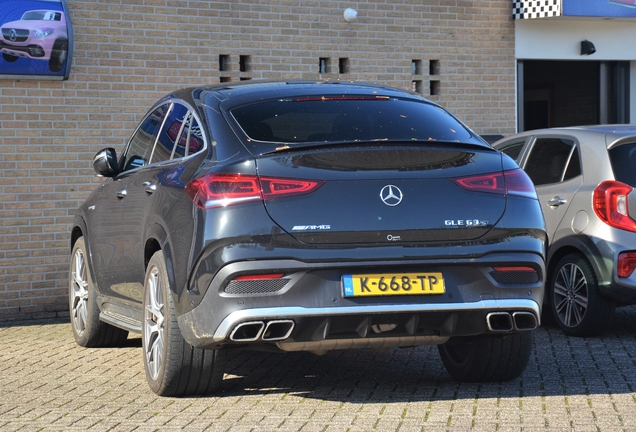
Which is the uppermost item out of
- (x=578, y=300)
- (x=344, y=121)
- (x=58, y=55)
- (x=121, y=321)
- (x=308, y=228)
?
(x=58, y=55)

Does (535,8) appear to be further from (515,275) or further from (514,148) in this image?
(515,275)

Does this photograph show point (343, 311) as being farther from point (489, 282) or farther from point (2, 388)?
point (2, 388)

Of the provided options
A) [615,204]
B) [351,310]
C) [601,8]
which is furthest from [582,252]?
[601,8]

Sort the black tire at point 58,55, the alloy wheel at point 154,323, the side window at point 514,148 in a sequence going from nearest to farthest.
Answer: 1. the alloy wheel at point 154,323
2. the side window at point 514,148
3. the black tire at point 58,55

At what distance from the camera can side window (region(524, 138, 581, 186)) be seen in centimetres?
889

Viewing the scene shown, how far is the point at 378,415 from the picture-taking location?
18.3 feet

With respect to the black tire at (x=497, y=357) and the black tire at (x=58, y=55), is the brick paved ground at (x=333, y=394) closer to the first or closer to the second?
the black tire at (x=497, y=357)

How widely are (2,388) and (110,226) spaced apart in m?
1.30

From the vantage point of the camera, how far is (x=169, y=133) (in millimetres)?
6844

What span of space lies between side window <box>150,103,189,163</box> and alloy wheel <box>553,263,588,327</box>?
350 centimetres

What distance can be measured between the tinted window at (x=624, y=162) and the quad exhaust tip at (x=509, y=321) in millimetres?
2848

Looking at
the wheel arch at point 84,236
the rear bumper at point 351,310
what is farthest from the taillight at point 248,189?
the wheel arch at point 84,236

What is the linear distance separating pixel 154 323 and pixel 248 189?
1236 mm

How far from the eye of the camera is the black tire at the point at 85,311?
27.0 feet
